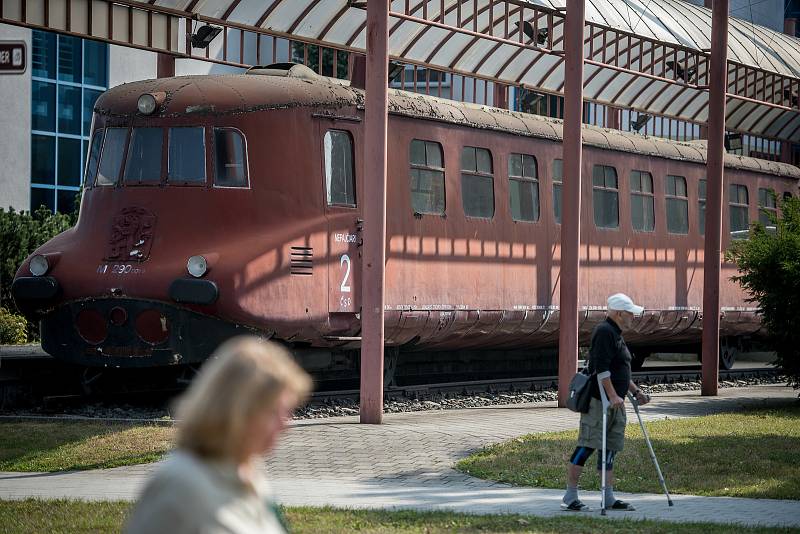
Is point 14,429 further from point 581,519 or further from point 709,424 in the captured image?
point 709,424

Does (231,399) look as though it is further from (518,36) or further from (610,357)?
(518,36)

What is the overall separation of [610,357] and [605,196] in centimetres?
1226

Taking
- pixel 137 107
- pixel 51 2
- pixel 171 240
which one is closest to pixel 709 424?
pixel 171 240

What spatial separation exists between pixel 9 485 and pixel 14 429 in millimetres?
2928

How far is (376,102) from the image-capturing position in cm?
1557

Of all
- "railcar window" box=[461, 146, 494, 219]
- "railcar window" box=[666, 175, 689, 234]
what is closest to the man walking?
"railcar window" box=[461, 146, 494, 219]

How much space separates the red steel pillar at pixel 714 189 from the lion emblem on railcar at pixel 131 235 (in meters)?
9.09

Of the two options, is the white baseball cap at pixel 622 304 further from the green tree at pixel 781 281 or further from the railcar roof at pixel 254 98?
the green tree at pixel 781 281

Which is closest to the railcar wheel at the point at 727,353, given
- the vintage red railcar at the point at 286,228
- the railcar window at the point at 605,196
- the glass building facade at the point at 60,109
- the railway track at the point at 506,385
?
the railway track at the point at 506,385

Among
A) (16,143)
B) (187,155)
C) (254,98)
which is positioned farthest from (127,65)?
(187,155)

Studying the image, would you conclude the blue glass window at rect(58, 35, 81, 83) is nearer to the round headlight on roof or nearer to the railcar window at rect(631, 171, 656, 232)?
the railcar window at rect(631, 171, 656, 232)

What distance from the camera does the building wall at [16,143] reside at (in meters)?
34.3

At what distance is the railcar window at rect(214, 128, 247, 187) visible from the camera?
16.4 m

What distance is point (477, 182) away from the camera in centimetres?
1961
